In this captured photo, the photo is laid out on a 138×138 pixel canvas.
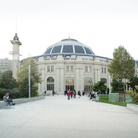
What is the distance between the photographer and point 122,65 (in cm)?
3095

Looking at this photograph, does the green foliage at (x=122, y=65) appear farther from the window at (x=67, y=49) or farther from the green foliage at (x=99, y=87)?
the window at (x=67, y=49)

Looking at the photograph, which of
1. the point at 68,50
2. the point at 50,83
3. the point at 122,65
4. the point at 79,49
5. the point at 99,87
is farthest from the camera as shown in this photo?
the point at 79,49

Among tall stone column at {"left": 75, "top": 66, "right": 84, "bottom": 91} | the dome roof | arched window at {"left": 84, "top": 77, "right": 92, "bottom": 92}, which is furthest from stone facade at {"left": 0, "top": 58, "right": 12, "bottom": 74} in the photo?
arched window at {"left": 84, "top": 77, "right": 92, "bottom": 92}

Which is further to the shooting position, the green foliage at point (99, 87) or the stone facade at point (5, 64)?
the stone facade at point (5, 64)

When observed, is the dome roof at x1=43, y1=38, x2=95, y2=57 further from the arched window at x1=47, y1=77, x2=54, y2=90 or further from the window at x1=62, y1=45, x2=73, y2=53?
the arched window at x1=47, y1=77, x2=54, y2=90

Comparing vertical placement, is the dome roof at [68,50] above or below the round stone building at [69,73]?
above

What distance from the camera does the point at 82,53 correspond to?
5897 centimetres

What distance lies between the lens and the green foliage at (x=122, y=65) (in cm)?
3092

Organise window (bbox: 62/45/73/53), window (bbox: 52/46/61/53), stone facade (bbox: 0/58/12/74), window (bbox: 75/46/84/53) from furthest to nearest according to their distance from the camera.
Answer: stone facade (bbox: 0/58/12/74) → window (bbox: 75/46/84/53) → window (bbox: 52/46/61/53) → window (bbox: 62/45/73/53)

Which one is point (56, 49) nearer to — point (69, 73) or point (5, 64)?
point (69, 73)

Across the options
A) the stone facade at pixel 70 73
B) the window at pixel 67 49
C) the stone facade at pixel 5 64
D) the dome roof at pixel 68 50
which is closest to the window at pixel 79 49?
the dome roof at pixel 68 50

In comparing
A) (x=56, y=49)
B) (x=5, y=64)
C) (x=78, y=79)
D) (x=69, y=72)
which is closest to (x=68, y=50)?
(x=56, y=49)

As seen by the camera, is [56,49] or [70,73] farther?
[56,49]

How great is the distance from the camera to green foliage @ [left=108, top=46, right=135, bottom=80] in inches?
1217
